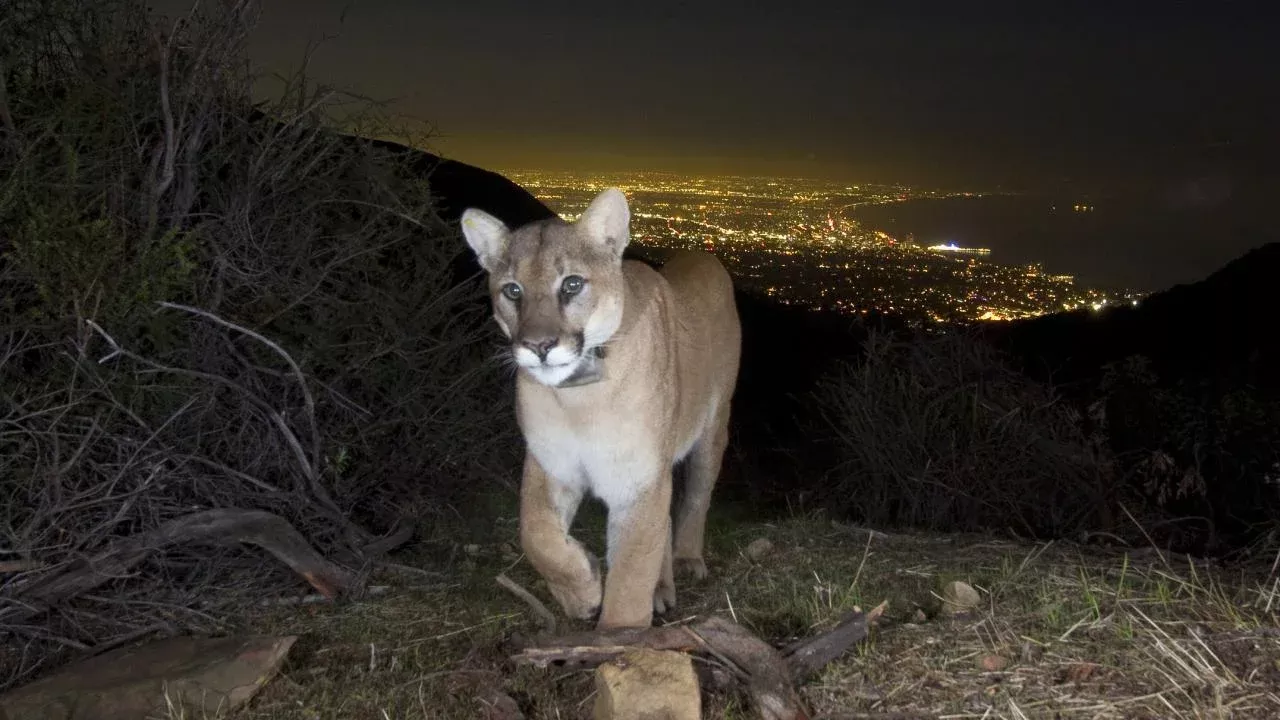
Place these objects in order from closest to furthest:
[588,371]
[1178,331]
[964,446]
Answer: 1. [588,371]
2. [964,446]
3. [1178,331]

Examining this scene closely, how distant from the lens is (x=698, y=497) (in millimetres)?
6586

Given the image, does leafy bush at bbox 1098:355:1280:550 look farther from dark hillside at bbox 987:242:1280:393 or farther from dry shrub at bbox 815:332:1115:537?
dark hillside at bbox 987:242:1280:393

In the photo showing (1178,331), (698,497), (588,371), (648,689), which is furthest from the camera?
(1178,331)

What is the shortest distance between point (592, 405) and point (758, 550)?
2.07 m

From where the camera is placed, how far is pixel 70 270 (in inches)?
217

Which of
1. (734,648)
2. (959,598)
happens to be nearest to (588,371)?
(734,648)

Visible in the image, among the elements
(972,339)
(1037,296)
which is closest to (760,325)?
(1037,296)

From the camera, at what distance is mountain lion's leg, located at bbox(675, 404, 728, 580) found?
21.0ft

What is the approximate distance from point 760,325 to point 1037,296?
257 inches

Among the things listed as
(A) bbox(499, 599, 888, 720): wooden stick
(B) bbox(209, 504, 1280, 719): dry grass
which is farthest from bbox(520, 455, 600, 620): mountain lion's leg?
(A) bbox(499, 599, 888, 720): wooden stick

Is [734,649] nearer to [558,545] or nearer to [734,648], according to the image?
[734,648]

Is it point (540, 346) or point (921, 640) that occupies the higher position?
point (540, 346)

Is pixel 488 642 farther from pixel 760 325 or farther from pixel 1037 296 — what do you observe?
pixel 760 325

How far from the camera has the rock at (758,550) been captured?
20.6 ft
